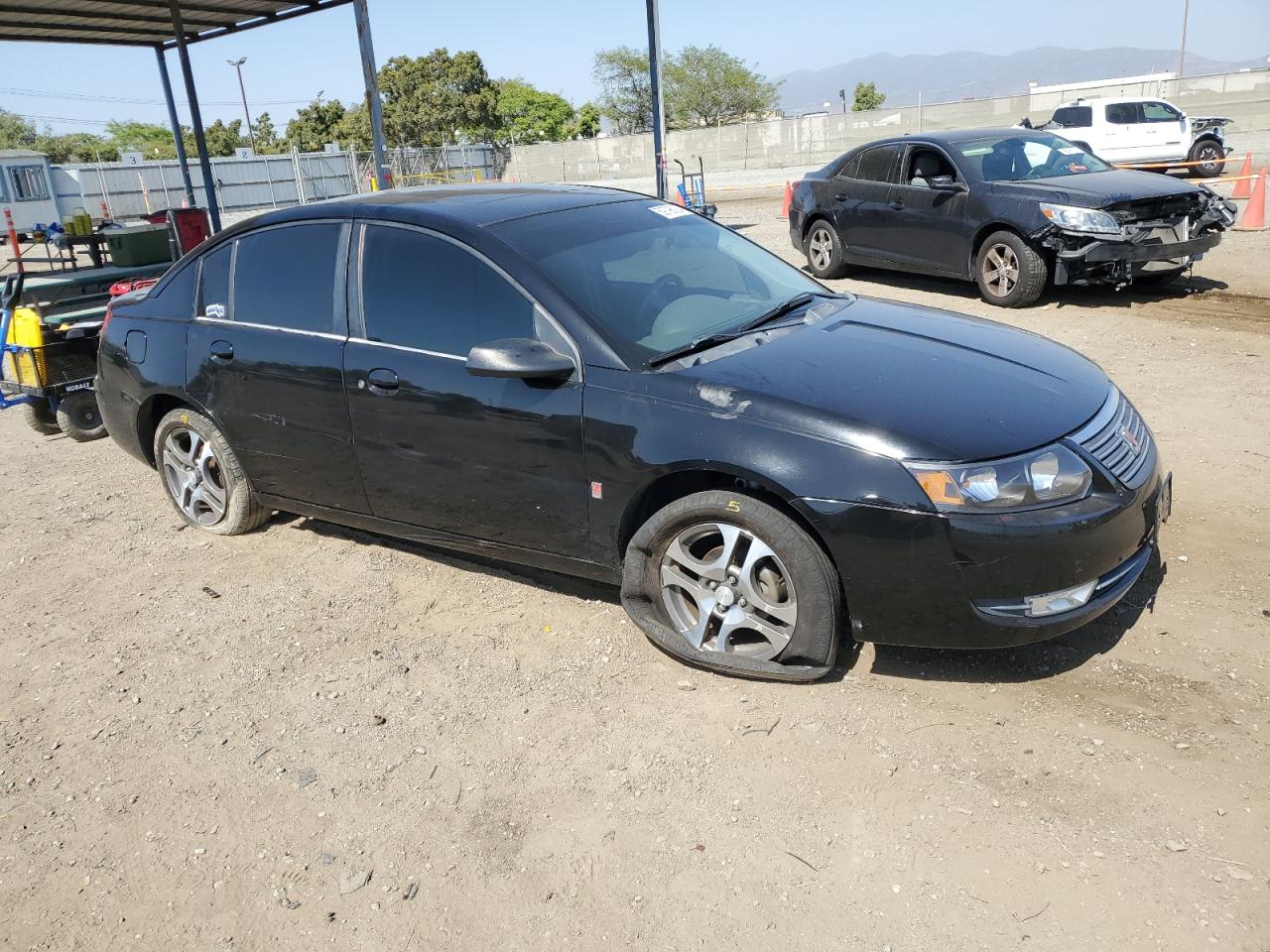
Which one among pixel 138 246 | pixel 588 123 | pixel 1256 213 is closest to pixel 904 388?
pixel 138 246

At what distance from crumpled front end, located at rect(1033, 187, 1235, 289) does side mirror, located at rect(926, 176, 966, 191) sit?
1.06m

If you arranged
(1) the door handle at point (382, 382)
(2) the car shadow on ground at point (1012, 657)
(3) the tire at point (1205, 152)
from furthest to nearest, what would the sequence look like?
(3) the tire at point (1205, 152), (1) the door handle at point (382, 382), (2) the car shadow on ground at point (1012, 657)

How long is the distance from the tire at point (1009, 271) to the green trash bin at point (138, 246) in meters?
9.25

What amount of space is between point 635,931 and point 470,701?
127 cm

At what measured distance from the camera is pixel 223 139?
3110 inches

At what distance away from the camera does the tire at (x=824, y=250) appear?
11.2m

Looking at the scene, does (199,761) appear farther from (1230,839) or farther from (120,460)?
(120,460)

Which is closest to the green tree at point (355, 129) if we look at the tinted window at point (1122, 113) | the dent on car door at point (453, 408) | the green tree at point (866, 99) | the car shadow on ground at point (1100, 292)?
the green tree at point (866, 99)

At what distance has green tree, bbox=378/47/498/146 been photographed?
59.3 m

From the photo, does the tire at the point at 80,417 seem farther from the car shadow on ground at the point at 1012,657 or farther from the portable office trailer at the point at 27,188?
the portable office trailer at the point at 27,188

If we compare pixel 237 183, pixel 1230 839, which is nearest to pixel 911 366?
pixel 1230 839

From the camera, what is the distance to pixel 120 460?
6938 millimetres

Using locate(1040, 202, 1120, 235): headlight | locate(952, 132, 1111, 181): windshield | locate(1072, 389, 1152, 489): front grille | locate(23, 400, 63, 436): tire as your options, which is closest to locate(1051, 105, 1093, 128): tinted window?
locate(952, 132, 1111, 181): windshield

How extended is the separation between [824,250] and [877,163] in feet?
3.81
